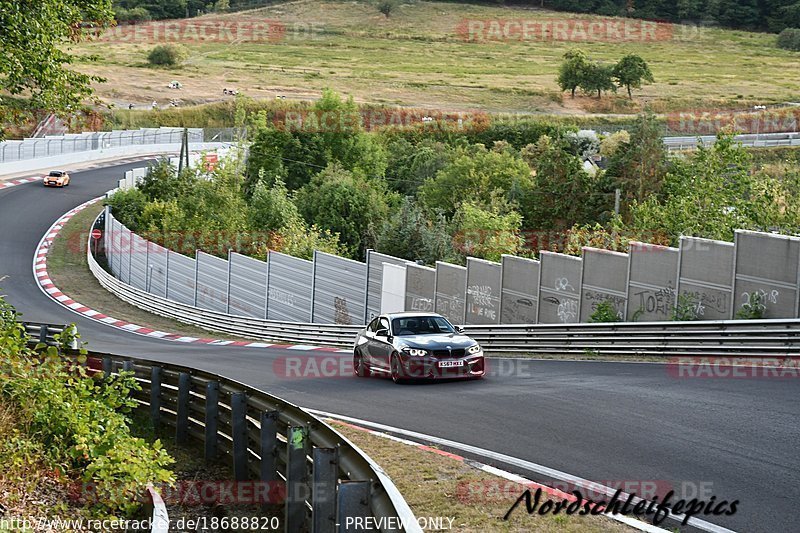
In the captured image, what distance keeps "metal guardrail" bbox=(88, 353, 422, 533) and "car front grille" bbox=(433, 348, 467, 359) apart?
601cm

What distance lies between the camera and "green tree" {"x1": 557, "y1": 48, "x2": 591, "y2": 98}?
480 feet

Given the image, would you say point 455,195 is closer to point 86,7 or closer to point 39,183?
point 39,183

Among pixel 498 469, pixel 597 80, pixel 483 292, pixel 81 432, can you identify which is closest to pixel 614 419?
pixel 498 469

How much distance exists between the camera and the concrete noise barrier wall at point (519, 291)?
1084 inches

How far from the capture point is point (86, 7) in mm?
19141

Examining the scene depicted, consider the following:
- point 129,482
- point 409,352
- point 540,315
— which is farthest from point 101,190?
point 129,482

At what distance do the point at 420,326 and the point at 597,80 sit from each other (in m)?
132

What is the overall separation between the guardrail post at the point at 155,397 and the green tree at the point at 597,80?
137 meters

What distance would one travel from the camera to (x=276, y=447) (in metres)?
11.1

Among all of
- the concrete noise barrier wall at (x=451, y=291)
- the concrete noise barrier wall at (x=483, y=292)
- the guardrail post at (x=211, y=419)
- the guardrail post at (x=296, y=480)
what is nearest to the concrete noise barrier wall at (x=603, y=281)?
the concrete noise barrier wall at (x=483, y=292)

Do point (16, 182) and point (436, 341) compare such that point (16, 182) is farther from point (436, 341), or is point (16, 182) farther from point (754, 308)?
point (754, 308)

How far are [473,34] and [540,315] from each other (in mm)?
174042
